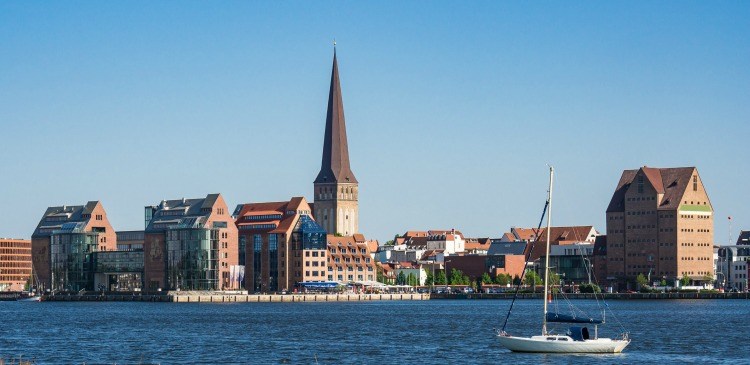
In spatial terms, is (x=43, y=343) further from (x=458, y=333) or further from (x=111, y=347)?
(x=458, y=333)

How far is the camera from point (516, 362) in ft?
282

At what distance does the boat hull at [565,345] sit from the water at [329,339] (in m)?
0.52

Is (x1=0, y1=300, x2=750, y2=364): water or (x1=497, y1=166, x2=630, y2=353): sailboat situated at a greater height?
(x1=497, y1=166, x2=630, y2=353): sailboat

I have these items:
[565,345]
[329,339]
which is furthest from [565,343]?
[329,339]

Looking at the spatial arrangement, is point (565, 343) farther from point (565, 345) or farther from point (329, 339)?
point (329, 339)

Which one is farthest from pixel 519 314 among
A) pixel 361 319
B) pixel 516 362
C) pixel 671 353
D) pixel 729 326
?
pixel 516 362

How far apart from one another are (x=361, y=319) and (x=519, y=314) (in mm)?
23751

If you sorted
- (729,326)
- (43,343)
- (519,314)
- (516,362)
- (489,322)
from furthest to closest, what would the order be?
(519,314), (489,322), (729,326), (43,343), (516,362)

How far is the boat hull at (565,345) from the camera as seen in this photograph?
88625 mm

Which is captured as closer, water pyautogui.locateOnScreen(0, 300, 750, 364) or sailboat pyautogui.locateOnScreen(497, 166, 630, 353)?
sailboat pyautogui.locateOnScreen(497, 166, 630, 353)

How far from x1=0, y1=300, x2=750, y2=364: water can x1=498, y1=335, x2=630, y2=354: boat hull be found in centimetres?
52

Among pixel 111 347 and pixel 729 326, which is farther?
pixel 729 326

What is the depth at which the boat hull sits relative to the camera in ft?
291

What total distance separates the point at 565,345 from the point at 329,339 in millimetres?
28228
